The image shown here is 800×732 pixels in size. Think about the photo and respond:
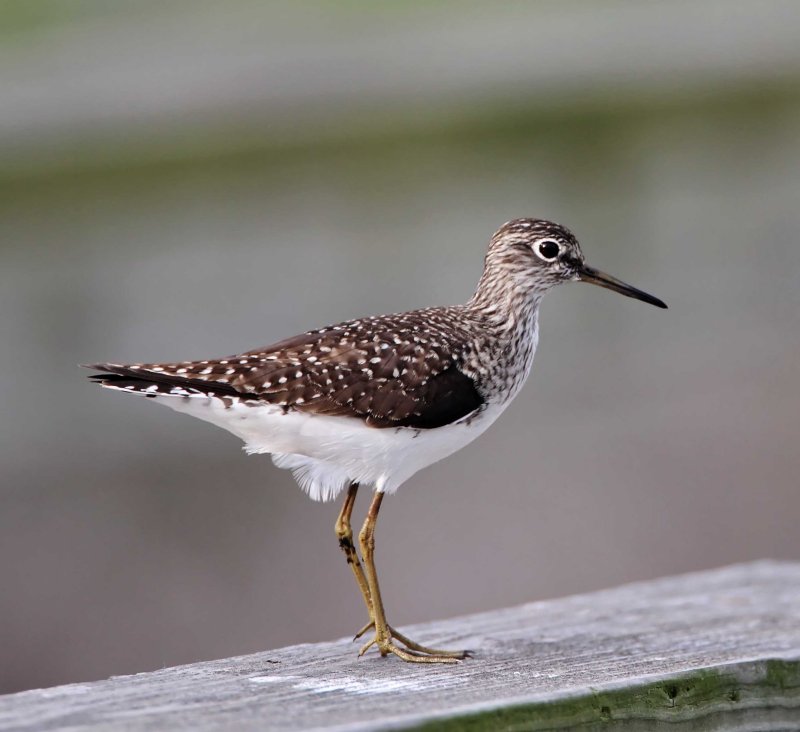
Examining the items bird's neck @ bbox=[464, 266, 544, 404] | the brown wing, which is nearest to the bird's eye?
bird's neck @ bbox=[464, 266, 544, 404]

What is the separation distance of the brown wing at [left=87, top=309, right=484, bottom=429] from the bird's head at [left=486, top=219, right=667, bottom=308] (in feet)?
2.08

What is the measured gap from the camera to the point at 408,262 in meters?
8.81

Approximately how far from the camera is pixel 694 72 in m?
9.33

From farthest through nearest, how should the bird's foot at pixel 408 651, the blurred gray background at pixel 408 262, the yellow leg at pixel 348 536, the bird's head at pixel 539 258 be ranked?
the blurred gray background at pixel 408 262 < the bird's head at pixel 539 258 < the yellow leg at pixel 348 536 < the bird's foot at pixel 408 651

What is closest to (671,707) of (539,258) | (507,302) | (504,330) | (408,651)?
(408,651)

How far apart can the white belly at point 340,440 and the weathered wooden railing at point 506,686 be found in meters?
0.55

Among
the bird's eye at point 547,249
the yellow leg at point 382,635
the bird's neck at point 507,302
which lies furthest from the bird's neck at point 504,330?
the yellow leg at point 382,635

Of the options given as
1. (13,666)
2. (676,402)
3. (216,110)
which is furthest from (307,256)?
(13,666)

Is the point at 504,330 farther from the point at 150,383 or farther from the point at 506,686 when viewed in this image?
the point at 506,686

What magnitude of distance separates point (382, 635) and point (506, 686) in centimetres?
104

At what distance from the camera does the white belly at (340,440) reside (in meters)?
4.35

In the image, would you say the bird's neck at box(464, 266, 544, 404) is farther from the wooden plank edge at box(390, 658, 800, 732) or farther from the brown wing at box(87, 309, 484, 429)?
the wooden plank edge at box(390, 658, 800, 732)

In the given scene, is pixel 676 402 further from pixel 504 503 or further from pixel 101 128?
pixel 101 128

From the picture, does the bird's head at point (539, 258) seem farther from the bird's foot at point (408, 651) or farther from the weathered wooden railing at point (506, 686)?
the bird's foot at point (408, 651)
